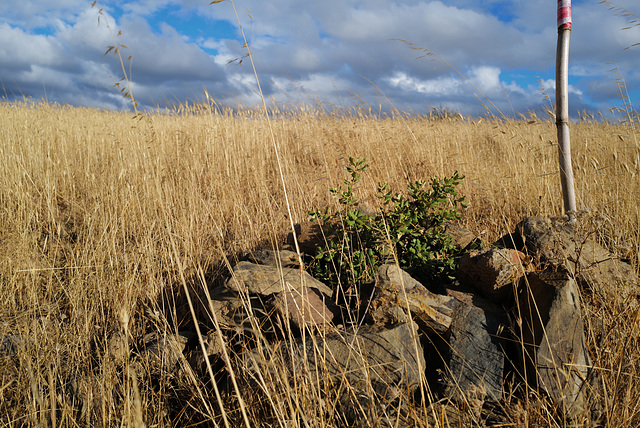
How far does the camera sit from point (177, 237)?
2.78m

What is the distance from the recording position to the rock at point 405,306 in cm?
171

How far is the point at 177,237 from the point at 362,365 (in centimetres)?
187

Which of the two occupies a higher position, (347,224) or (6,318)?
(347,224)

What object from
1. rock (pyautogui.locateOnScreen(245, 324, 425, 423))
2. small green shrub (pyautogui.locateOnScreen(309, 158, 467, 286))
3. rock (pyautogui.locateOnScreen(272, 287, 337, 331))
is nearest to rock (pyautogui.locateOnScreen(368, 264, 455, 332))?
rock (pyautogui.locateOnScreen(245, 324, 425, 423))

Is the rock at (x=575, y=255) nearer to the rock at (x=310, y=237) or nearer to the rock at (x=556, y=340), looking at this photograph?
the rock at (x=556, y=340)

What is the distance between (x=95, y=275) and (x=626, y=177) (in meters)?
4.30

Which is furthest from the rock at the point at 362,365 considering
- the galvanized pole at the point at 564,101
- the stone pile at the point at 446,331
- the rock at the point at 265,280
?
the galvanized pole at the point at 564,101

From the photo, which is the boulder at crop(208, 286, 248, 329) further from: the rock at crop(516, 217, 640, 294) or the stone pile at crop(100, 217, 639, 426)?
the rock at crop(516, 217, 640, 294)

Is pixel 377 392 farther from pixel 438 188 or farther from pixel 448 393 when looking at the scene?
Answer: pixel 438 188

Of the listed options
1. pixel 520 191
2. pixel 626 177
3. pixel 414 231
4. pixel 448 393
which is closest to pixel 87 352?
pixel 448 393

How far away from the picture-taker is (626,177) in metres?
3.30

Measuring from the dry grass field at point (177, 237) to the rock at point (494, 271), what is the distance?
354 millimetres

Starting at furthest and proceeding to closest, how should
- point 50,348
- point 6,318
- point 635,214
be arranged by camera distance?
point 635,214 < point 6,318 < point 50,348

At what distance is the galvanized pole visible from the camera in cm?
245
